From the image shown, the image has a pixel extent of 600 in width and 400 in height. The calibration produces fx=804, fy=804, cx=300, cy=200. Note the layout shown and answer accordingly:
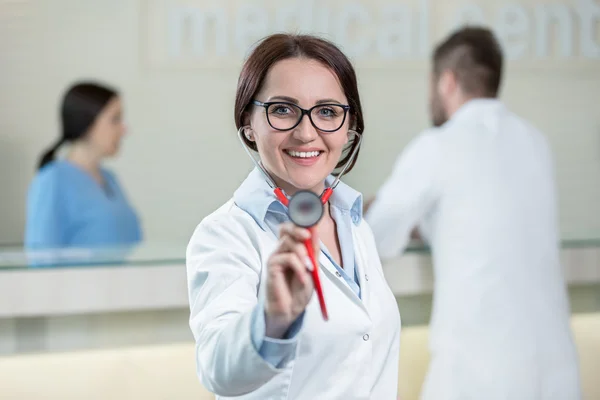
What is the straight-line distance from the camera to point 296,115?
87 cm

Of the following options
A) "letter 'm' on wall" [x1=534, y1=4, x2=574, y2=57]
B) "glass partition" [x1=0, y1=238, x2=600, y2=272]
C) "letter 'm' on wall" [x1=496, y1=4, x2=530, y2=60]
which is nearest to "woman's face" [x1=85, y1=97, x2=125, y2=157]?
"glass partition" [x1=0, y1=238, x2=600, y2=272]

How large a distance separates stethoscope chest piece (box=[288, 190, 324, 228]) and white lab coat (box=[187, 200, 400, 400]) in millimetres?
145

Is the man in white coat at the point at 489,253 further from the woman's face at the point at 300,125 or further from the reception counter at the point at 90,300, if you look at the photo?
the woman's face at the point at 300,125

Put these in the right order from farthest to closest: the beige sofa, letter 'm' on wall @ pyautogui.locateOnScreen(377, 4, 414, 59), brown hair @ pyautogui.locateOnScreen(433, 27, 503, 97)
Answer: letter 'm' on wall @ pyautogui.locateOnScreen(377, 4, 414, 59) → brown hair @ pyautogui.locateOnScreen(433, 27, 503, 97) → the beige sofa

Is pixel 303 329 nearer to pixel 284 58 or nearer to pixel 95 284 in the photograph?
pixel 284 58

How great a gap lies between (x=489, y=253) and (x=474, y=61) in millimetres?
584

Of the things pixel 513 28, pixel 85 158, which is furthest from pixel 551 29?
pixel 85 158

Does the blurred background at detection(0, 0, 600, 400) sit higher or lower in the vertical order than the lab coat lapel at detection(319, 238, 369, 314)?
higher

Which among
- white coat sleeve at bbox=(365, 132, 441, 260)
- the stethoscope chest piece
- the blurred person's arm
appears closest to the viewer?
the stethoscope chest piece

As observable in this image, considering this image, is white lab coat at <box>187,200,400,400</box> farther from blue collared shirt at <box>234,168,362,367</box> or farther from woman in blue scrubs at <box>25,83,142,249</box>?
woman in blue scrubs at <box>25,83,142,249</box>

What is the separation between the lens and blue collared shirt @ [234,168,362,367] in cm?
72

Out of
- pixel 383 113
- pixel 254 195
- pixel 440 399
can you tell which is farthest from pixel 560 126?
pixel 254 195

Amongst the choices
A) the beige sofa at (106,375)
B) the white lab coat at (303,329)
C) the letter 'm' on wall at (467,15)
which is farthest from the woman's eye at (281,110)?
the letter 'm' on wall at (467,15)

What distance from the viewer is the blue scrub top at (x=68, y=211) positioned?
2.75m
